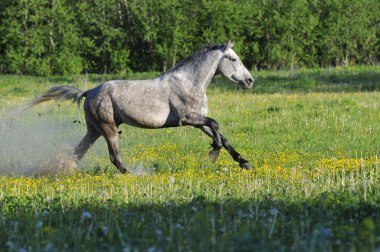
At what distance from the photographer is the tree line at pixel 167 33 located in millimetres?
49969

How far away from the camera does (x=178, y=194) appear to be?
9.55m

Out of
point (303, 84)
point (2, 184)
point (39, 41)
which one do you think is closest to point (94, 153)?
point (2, 184)

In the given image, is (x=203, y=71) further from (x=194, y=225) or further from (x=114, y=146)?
(x=194, y=225)

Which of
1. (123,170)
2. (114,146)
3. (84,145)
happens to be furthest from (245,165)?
(84,145)

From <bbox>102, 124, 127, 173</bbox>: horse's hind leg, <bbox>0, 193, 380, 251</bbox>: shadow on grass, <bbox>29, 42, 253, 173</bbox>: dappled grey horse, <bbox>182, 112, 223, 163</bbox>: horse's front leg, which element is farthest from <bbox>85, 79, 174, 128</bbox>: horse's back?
<bbox>0, 193, 380, 251</bbox>: shadow on grass

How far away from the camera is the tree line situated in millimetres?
49969

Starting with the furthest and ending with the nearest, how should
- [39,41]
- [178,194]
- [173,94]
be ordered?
[39,41], [173,94], [178,194]

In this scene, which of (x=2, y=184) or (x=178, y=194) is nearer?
(x=178, y=194)

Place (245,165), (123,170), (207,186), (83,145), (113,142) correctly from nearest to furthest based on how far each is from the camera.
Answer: (207,186), (245,165), (123,170), (113,142), (83,145)

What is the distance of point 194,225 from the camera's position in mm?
6742

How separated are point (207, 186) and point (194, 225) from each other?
Answer: 11.6 ft

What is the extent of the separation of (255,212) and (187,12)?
45.5 m

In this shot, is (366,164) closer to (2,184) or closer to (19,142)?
(2,184)

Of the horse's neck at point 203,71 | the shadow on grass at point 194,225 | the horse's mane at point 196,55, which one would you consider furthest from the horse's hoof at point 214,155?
the shadow on grass at point 194,225
